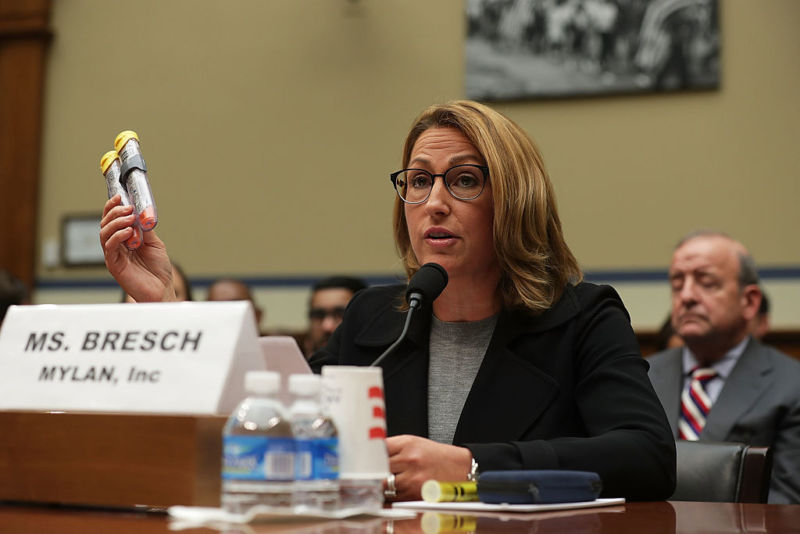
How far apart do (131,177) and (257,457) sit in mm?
759

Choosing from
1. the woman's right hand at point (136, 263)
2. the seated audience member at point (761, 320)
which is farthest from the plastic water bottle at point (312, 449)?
the seated audience member at point (761, 320)

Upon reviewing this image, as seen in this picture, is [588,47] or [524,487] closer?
[524,487]

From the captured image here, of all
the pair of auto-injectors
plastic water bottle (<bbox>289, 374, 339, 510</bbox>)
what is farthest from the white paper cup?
the pair of auto-injectors

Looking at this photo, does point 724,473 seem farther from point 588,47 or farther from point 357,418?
point 588,47

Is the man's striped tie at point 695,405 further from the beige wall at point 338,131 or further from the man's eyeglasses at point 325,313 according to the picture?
the beige wall at point 338,131

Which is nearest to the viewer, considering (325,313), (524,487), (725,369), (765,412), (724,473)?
(524,487)

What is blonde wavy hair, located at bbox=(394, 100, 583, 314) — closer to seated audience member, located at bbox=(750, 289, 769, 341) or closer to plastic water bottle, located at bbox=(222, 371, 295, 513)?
plastic water bottle, located at bbox=(222, 371, 295, 513)

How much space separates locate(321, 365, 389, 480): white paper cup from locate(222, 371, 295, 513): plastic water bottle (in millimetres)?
103

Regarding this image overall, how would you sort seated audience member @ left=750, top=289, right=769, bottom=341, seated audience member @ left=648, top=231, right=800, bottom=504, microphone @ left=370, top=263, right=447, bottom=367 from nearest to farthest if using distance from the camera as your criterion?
1. microphone @ left=370, top=263, right=447, bottom=367
2. seated audience member @ left=648, top=231, right=800, bottom=504
3. seated audience member @ left=750, top=289, right=769, bottom=341

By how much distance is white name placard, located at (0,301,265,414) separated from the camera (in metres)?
1.12

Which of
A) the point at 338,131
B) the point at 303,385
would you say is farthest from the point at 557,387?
the point at 338,131

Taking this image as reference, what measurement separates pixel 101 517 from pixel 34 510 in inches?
4.4

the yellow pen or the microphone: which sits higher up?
the microphone

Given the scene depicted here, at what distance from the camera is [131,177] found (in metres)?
1.61
